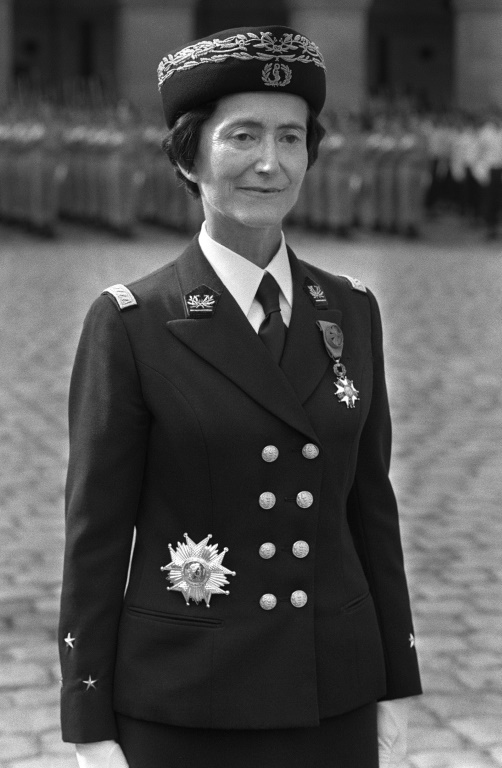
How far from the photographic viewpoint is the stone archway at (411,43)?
40250 millimetres

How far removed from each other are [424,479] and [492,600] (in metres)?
1.98

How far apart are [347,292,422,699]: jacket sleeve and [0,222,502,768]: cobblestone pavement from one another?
1.76 m

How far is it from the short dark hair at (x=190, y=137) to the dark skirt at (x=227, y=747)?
0.85m

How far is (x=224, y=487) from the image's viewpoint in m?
2.38

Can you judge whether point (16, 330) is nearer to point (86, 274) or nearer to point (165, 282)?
point (86, 274)

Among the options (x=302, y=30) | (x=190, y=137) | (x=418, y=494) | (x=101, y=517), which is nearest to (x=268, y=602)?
(x=101, y=517)

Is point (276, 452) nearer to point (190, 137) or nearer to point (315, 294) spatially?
point (315, 294)

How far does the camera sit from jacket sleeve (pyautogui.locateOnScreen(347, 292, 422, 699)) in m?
2.58

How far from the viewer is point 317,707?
7.77ft

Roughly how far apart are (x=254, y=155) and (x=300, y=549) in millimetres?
598

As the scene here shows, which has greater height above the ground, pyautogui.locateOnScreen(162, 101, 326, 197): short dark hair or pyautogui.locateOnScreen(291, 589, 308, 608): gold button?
pyautogui.locateOnScreen(162, 101, 326, 197): short dark hair

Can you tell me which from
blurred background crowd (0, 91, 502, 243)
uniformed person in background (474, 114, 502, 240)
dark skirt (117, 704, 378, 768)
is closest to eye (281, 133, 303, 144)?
dark skirt (117, 704, 378, 768)

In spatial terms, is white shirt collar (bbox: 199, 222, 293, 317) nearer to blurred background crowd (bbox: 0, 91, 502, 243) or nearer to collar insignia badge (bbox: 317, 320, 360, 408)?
collar insignia badge (bbox: 317, 320, 360, 408)

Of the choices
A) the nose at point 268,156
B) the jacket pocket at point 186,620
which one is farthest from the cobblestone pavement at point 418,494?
the nose at point 268,156
